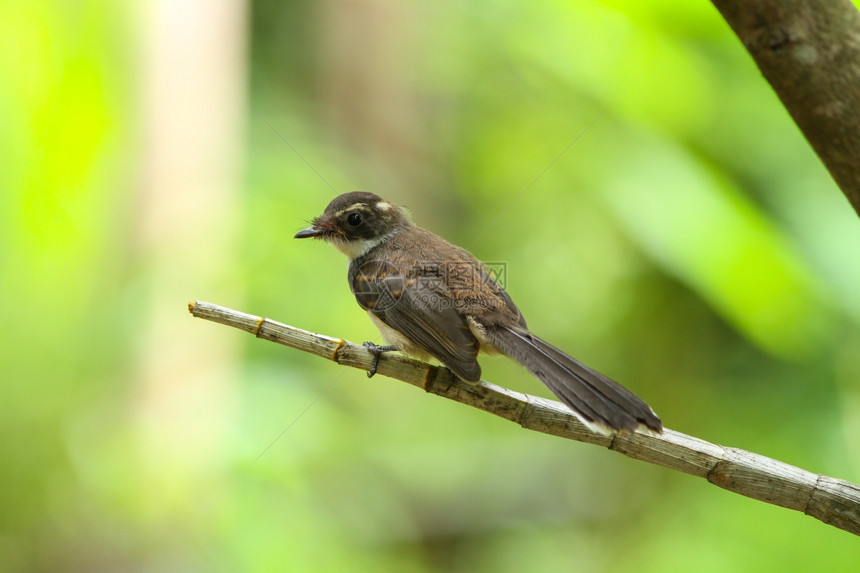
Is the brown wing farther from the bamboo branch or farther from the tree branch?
the tree branch

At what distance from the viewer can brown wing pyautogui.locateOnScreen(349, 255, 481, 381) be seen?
256 centimetres

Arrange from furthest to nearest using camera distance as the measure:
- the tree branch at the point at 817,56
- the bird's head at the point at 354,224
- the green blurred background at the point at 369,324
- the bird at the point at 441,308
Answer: the green blurred background at the point at 369,324
the bird's head at the point at 354,224
the bird at the point at 441,308
the tree branch at the point at 817,56

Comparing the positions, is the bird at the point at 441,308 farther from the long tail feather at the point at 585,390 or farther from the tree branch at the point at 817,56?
the tree branch at the point at 817,56

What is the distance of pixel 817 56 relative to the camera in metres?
1.27

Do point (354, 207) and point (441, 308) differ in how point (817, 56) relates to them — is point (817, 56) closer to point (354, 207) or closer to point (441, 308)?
point (441, 308)

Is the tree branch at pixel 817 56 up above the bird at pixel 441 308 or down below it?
above

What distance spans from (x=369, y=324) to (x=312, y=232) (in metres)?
1.86

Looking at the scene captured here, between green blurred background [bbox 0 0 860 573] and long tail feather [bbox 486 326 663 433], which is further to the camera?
green blurred background [bbox 0 0 860 573]

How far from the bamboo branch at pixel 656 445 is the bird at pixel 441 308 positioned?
78 millimetres

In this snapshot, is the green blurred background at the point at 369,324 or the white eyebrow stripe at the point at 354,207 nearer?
the white eyebrow stripe at the point at 354,207

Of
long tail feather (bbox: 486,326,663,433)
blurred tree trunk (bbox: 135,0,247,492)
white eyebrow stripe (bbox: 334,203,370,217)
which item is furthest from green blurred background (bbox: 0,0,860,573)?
long tail feather (bbox: 486,326,663,433)

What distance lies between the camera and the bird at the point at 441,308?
213cm

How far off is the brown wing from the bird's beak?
22 cm

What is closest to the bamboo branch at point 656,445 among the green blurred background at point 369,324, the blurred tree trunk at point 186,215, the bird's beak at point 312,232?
the bird's beak at point 312,232
